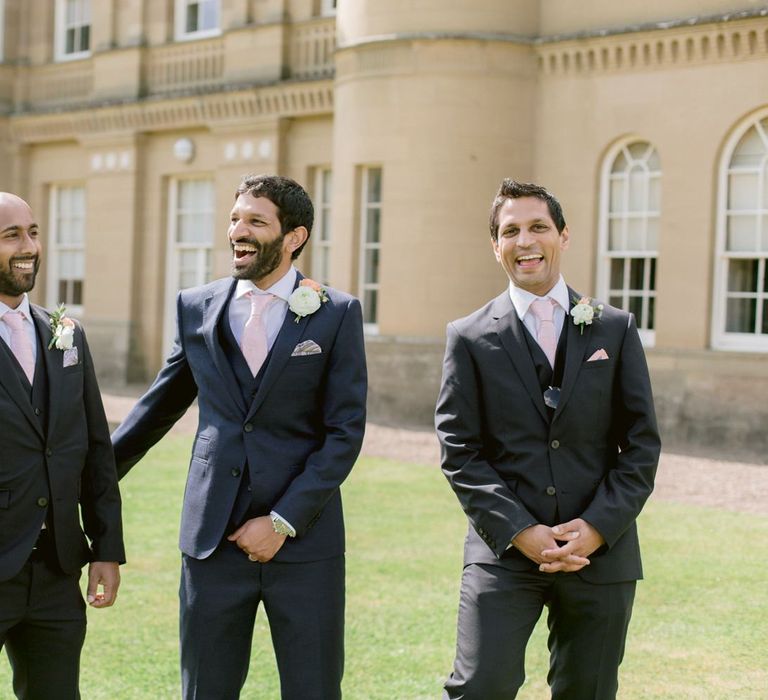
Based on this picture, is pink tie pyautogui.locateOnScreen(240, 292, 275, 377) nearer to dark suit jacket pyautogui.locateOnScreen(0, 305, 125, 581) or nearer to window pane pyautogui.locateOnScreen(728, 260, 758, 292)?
dark suit jacket pyautogui.locateOnScreen(0, 305, 125, 581)

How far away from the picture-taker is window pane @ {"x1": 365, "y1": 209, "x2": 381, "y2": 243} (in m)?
17.7

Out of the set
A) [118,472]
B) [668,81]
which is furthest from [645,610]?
[668,81]

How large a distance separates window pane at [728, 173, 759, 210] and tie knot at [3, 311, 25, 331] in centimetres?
1234

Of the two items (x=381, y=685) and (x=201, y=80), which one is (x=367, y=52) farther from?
(x=381, y=685)

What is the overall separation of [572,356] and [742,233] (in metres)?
11.6

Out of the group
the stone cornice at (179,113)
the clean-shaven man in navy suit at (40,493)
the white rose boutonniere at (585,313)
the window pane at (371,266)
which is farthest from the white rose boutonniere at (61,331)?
the stone cornice at (179,113)

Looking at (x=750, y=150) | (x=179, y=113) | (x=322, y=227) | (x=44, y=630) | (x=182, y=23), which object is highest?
(x=182, y=23)

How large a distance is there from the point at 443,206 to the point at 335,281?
2.18m

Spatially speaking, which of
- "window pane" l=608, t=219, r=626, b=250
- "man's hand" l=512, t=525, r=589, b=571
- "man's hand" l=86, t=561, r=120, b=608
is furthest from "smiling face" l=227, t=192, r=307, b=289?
"window pane" l=608, t=219, r=626, b=250

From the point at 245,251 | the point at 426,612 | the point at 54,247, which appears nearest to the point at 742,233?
A: the point at 426,612

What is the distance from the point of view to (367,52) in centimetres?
1689

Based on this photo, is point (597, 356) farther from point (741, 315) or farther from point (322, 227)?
point (322, 227)

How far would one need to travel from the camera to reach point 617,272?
53.1 feet

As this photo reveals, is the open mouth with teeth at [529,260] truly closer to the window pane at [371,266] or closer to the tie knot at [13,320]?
the tie knot at [13,320]
